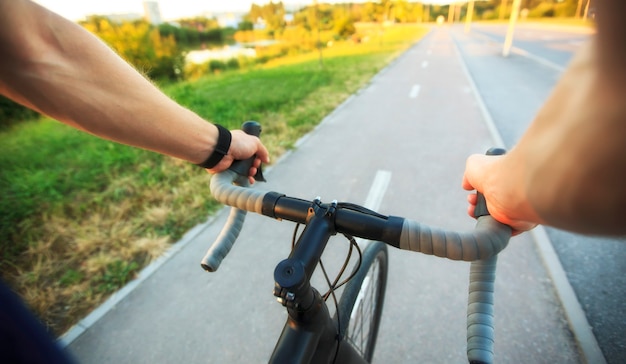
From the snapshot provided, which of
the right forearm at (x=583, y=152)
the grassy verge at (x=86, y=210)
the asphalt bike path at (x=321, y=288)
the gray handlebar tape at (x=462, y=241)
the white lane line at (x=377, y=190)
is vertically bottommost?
the asphalt bike path at (x=321, y=288)

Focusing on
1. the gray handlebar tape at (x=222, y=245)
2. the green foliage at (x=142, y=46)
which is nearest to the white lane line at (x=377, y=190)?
the gray handlebar tape at (x=222, y=245)

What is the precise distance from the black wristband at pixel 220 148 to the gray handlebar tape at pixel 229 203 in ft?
0.19

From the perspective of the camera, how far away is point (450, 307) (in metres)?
2.33

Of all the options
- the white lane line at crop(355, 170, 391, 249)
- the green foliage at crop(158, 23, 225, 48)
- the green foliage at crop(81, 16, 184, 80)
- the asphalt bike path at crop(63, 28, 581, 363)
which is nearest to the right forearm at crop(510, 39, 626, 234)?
the asphalt bike path at crop(63, 28, 581, 363)

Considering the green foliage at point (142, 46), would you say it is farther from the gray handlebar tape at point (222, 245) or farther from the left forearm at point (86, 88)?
the gray handlebar tape at point (222, 245)

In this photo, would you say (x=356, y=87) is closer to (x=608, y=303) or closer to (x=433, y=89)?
(x=433, y=89)

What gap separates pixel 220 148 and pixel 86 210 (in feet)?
10.6

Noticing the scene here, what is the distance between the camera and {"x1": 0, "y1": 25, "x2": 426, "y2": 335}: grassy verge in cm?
258

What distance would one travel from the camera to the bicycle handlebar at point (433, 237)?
759 millimetres

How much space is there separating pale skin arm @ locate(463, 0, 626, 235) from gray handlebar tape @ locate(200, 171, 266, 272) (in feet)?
2.40

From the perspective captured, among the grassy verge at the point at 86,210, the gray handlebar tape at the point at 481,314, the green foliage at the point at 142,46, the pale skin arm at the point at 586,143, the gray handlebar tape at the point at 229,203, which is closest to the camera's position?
the pale skin arm at the point at 586,143

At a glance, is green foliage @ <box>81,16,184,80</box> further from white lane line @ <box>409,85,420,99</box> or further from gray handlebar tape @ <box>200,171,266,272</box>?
gray handlebar tape @ <box>200,171,266,272</box>

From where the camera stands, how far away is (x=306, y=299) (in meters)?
0.82

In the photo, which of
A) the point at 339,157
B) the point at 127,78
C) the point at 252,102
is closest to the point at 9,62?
the point at 127,78
